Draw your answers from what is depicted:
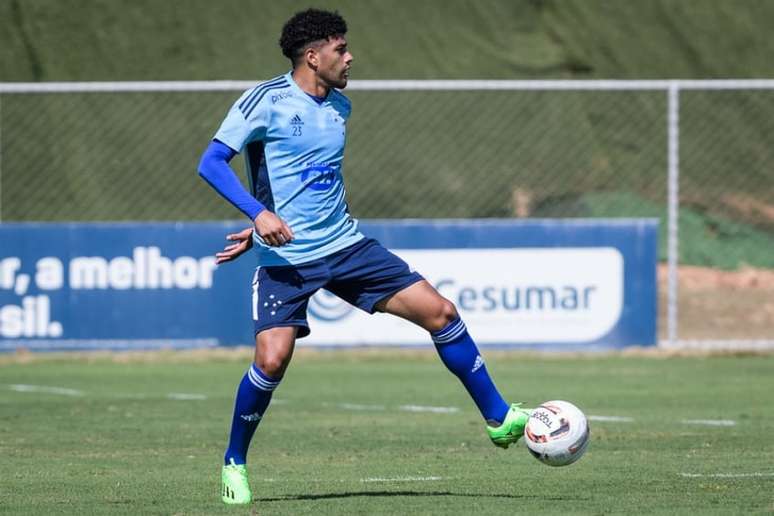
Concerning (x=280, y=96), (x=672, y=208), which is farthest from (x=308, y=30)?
(x=672, y=208)

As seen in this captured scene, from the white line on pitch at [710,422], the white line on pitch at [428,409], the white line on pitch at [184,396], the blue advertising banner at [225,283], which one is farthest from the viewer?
the blue advertising banner at [225,283]

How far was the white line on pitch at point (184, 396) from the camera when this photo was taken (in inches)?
497

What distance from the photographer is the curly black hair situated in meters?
7.39

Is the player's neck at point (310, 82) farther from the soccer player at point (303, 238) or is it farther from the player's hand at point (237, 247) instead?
the player's hand at point (237, 247)

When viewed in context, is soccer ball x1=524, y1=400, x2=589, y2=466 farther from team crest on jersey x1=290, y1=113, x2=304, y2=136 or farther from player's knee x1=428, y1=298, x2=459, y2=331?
team crest on jersey x1=290, y1=113, x2=304, y2=136

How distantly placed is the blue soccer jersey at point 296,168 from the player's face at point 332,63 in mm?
133

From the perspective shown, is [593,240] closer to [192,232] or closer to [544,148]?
[192,232]

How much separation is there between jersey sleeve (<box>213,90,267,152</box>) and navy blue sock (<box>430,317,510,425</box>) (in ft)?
4.39

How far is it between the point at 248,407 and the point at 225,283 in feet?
28.6

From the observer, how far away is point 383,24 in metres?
35.0

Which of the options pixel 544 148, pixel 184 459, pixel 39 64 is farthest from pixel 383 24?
pixel 184 459

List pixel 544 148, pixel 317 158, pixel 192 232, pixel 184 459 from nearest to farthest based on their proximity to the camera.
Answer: pixel 317 158
pixel 184 459
pixel 192 232
pixel 544 148

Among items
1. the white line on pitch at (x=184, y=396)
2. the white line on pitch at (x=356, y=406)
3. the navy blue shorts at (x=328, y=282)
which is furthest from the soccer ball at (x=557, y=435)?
the white line on pitch at (x=184, y=396)

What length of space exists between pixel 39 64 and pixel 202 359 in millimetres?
17743
